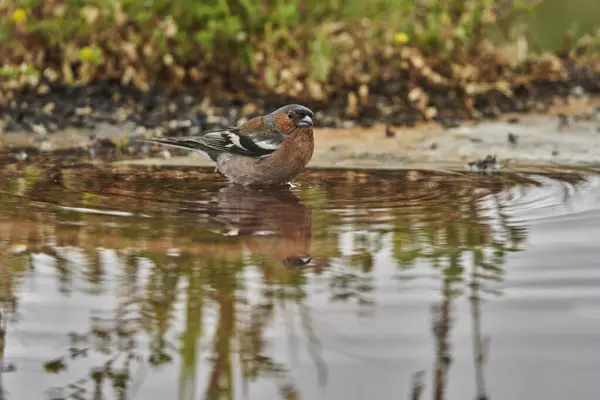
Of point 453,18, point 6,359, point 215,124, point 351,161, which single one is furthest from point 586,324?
point 453,18

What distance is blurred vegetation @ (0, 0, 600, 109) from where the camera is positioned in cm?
965

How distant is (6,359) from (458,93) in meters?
7.31

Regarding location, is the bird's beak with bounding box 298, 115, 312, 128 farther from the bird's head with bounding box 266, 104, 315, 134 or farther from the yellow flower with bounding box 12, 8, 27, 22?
the yellow flower with bounding box 12, 8, 27, 22

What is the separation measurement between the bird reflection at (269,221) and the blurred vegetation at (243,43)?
114 inches

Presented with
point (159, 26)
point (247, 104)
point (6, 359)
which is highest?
point (159, 26)

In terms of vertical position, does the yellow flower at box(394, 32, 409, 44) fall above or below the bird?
above

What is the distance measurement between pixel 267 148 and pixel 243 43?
314 centimetres

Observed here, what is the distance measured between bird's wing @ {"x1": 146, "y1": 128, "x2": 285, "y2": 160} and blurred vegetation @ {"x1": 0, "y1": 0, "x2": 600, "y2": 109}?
2.26 metres

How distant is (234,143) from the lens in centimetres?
716

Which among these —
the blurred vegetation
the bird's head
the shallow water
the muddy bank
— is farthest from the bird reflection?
the blurred vegetation

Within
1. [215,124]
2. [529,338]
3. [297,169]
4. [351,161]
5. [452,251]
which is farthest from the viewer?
[215,124]

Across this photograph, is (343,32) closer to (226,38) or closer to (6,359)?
(226,38)

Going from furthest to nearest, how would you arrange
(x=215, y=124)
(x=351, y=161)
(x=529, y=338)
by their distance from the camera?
(x=215, y=124), (x=351, y=161), (x=529, y=338)

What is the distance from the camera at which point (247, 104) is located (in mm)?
9711
